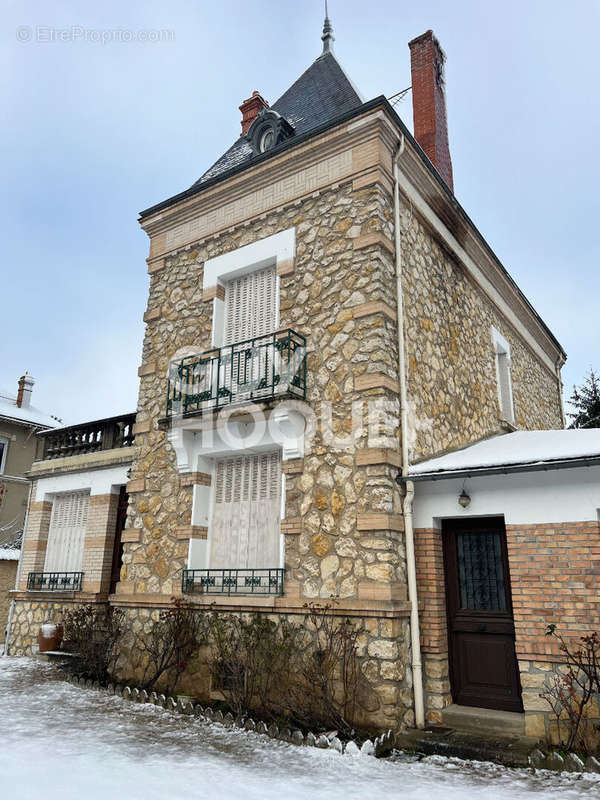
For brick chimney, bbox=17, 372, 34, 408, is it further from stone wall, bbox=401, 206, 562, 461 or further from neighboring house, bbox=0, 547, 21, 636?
stone wall, bbox=401, 206, 562, 461

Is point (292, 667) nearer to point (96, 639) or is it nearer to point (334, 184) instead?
point (96, 639)

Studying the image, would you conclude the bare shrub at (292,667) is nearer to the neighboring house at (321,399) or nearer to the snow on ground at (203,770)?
the neighboring house at (321,399)

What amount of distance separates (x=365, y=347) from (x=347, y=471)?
1550 mm

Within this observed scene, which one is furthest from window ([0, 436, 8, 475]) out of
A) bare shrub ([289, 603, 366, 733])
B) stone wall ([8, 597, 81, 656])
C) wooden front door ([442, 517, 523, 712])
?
wooden front door ([442, 517, 523, 712])

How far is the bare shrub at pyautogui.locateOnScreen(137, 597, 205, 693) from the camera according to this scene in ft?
25.2

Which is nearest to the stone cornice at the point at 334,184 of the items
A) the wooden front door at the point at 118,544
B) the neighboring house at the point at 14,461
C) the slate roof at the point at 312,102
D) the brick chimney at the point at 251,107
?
the slate roof at the point at 312,102

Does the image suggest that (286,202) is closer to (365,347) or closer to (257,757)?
(365,347)

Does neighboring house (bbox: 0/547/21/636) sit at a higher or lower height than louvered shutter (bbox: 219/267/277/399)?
lower

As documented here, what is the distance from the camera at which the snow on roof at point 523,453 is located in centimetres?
623

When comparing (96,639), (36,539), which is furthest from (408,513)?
(36,539)

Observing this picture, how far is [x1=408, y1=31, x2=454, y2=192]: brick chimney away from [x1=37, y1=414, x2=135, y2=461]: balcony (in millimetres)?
7631

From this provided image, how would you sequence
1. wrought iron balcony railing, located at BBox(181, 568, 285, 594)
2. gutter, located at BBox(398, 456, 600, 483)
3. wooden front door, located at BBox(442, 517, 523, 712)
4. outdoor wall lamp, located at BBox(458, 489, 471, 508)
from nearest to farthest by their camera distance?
1. gutter, located at BBox(398, 456, 600, 483)
2. wooden front door, located at BBox(442, 517, 523, 712)
3. outdoor wall lamp, located at BBox(458, 489, 471, 508)
4. wrought iron balcony railing, located at BBox(181, 568, 285, 594)

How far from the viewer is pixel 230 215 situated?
9.43 metres

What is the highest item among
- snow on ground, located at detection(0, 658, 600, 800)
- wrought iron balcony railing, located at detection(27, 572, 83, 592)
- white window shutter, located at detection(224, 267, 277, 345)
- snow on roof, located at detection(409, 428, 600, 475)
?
white window shutter, located at detection(224, 267, 277, 345)
